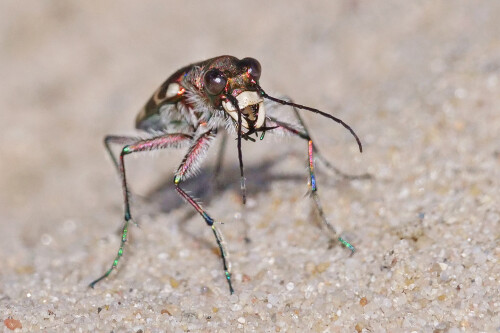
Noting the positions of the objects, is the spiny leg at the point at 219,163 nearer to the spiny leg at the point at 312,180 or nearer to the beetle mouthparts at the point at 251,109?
the spiny leg at the point at 312,180

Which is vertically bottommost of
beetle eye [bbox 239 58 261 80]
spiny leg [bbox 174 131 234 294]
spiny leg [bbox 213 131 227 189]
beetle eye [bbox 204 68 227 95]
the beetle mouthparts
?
spiny leg [bbox 174 131 234 294]

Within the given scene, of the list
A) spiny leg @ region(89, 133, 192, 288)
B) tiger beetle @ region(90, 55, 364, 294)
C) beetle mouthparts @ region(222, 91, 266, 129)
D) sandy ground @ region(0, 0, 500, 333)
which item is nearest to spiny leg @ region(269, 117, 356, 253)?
tiger beetle @ region(90, 55, 364, 294)

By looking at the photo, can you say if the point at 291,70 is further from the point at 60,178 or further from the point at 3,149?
the point at 3,149

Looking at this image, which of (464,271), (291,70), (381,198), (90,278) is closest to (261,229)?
(381,198)

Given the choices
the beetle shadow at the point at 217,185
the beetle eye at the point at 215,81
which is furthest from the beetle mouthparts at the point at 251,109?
the beetle shadow at the point at 217,185

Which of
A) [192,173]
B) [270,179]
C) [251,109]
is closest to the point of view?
[251,109]

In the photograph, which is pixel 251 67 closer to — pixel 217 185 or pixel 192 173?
pixel 192 173

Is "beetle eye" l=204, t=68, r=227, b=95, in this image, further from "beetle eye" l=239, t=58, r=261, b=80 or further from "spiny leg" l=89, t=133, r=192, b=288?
"spiny leg" l=89, t=133, r=192, b=288

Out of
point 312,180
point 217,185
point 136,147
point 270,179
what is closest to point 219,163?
point 217,185
